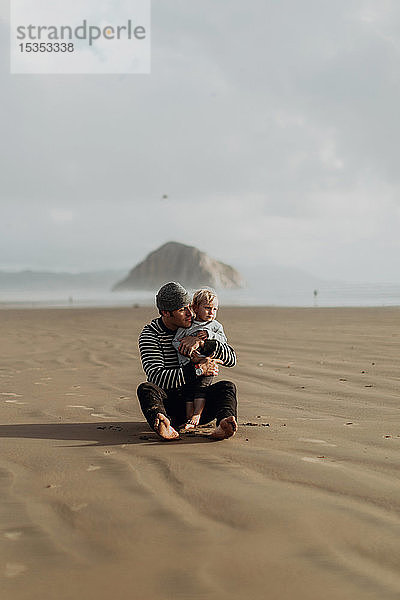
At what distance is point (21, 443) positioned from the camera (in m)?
4.52

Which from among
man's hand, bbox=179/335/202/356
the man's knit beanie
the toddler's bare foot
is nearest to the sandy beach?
the toddler's bare foot

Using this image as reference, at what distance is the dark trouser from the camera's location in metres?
4.41

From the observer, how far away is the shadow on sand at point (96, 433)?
4.51 metres

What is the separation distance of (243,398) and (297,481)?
280 cm

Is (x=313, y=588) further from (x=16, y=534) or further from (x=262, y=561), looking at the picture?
(x=16, y=534)

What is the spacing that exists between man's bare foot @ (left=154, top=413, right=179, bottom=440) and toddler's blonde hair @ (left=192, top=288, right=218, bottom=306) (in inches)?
34.0

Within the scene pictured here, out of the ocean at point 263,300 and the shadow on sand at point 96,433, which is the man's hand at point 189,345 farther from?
the ocean at point 263,300

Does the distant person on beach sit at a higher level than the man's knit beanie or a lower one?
lower

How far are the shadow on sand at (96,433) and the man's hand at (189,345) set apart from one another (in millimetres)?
627

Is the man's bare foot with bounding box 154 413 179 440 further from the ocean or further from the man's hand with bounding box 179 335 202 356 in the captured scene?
the ocean

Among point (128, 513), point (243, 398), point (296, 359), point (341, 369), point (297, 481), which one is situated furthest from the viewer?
point (296, 359)

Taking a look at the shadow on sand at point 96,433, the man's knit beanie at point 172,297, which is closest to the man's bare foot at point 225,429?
the shadow on sand at point 96,433

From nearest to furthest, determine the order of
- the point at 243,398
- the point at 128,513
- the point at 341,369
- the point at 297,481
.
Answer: the point at 128,513 → the point at 297,481 → the point at 243,398 → the point at 341,369

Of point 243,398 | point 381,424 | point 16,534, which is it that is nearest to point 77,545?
point 16,534
